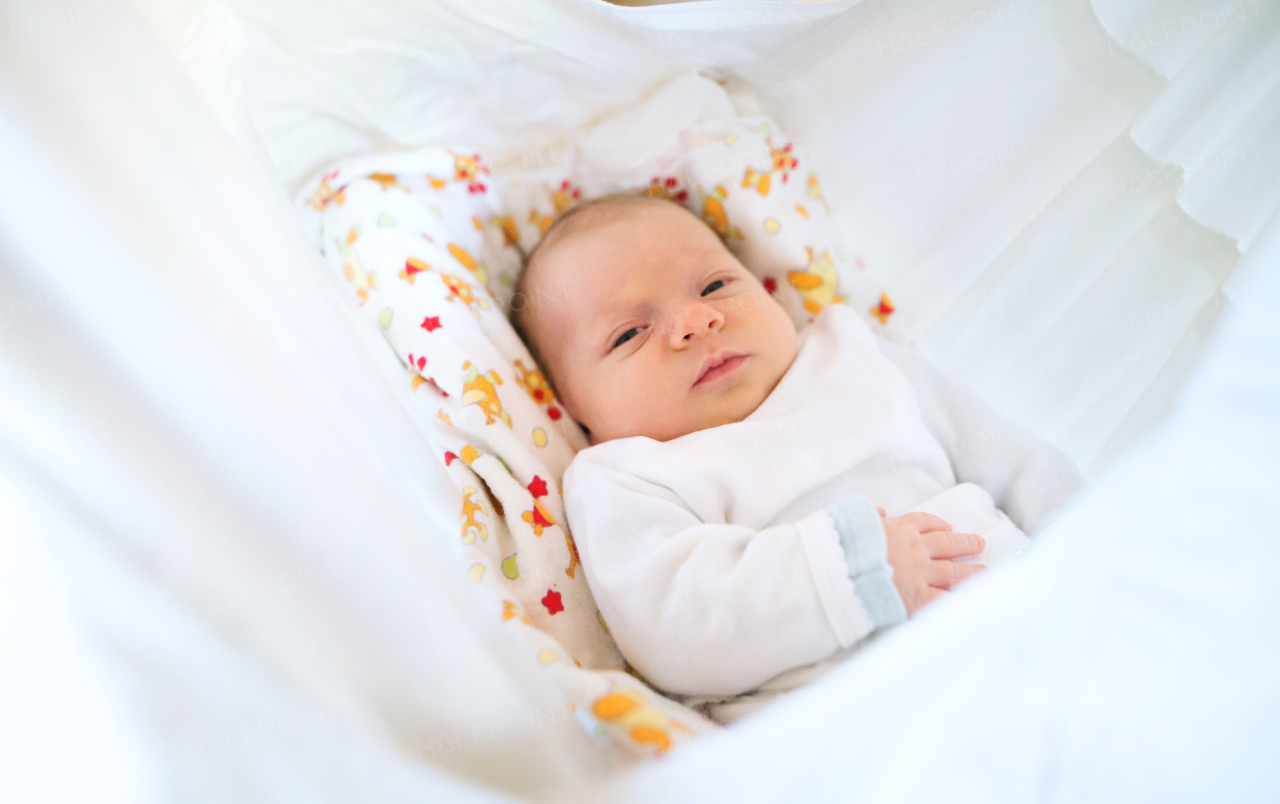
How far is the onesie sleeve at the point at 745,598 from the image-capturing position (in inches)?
31.9

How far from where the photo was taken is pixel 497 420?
1078mm

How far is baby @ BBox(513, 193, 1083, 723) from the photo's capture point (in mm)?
830

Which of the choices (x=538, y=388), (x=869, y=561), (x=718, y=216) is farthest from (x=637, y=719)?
(x=718, y=216)

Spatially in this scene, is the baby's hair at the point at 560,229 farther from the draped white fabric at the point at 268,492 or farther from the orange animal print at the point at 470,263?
the draped white fabric at the point at 268,492

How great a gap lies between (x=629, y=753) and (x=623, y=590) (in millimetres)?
213

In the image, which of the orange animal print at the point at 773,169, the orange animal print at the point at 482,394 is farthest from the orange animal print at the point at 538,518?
the orange animal print at the point at 773,169

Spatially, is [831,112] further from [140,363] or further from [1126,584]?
[140,363]

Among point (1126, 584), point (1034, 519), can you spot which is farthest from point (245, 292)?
point (1034, 519)

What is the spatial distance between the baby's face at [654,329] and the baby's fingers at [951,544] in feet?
1.08

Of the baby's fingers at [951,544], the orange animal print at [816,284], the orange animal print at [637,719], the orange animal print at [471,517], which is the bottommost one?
the orange animal print at [471,517]

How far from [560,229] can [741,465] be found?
0.54 metres

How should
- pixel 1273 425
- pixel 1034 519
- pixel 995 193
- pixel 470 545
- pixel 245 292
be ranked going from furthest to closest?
pixel 995 193
pixel 1034 519
pixel 470 545
pixel 245 292
pixel 1273 425

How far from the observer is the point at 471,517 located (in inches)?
37.2

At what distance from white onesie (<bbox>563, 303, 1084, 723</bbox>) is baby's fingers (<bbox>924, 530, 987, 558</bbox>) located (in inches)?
2.9
